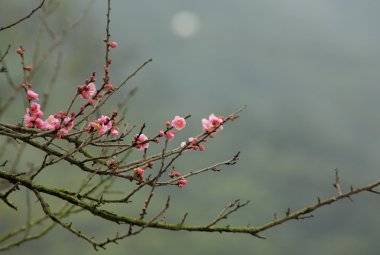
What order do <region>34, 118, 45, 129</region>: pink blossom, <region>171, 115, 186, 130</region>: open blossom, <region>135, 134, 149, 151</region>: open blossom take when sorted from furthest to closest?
<region>171, 115, 186, 130</region>: open blossom → <region>34, 118, 45, 129</region>: pink blossom → <region>135, 134, 149, 151</region>: open blossom

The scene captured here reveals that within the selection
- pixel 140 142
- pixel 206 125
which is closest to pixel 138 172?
pixel 140 142

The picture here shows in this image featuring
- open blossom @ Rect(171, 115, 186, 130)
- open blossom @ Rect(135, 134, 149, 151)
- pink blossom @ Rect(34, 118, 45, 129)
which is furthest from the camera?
open blossom @ Rect(171, 115, 186, 130)

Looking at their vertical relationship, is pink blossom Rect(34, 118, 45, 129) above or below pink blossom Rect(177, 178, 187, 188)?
above

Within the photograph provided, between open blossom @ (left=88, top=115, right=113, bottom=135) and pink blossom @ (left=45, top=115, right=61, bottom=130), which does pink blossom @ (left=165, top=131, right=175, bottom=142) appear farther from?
pink blossom @ (left=45, top=115, right=61, bottom=130)

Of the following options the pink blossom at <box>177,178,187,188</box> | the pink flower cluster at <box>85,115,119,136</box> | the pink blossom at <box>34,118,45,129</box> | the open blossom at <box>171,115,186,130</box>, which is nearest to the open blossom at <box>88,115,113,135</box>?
the pink flower cluster at <box>85,115,119,136</box>

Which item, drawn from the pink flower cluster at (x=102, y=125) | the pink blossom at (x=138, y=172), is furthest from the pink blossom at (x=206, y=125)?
the pink flower cluster at (x=102, y=125)

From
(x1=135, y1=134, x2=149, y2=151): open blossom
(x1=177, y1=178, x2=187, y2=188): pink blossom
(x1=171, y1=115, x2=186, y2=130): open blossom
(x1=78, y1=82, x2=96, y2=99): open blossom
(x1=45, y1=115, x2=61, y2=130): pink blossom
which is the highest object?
(x1=78, y1=82, x2=96, y2=99): open blossom

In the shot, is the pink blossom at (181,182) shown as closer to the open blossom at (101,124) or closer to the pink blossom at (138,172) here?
the pink blossom at (138,172)

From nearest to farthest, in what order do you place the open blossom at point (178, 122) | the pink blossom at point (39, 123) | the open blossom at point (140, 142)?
the open blossom at point (140, 142)
the pink blossom at point (39, 123)
the open blossom at point (178, 122)

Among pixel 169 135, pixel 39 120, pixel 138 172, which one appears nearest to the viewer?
pixel 138 172

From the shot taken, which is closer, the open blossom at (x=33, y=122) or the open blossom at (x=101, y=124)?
the open blossom at (x=101, y=124)

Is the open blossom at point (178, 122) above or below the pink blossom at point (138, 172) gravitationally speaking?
above

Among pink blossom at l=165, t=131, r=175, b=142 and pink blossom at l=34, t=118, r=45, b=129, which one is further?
pink blossom at l=165, t=131, r=175, b=142

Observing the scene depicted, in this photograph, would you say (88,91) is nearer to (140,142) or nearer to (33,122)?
(33,122)
